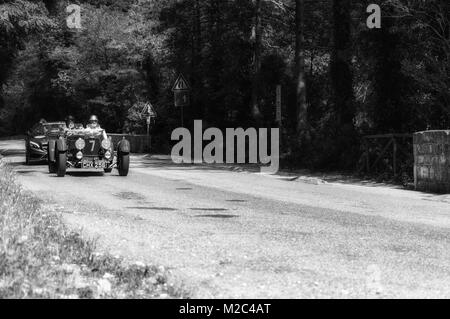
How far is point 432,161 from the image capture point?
1500cm

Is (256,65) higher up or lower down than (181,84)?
higher up

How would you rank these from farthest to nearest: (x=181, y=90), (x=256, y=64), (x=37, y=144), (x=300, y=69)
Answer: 1. (x=181, y=90)
2. (x=256, y=64)
3. (x=300, y=69)
4. (x=37, y=144)

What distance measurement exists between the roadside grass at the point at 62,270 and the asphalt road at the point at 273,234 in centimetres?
37

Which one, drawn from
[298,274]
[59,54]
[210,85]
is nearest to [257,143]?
[210,85]

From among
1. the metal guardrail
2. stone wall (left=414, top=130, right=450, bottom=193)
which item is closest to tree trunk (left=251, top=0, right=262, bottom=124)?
the metal guardrail

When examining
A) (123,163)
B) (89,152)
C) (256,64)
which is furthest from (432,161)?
(256,64)

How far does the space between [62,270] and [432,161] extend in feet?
37.1

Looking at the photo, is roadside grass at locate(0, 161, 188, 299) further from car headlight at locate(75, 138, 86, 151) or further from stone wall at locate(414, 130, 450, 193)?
car headlight at locate(75, 138, 86, 151)

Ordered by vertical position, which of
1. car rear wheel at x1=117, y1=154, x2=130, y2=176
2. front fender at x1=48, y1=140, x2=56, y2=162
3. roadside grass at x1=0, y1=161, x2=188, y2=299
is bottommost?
roadside grass at x1=0, y1=161, x2=188, y2=299

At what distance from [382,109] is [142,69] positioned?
26394 millimetres

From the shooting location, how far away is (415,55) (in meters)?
18.7

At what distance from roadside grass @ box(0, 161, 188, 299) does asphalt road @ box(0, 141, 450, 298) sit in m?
0.37

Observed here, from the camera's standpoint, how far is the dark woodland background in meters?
19.1

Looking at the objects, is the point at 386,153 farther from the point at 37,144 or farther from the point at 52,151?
the point at 37,144
